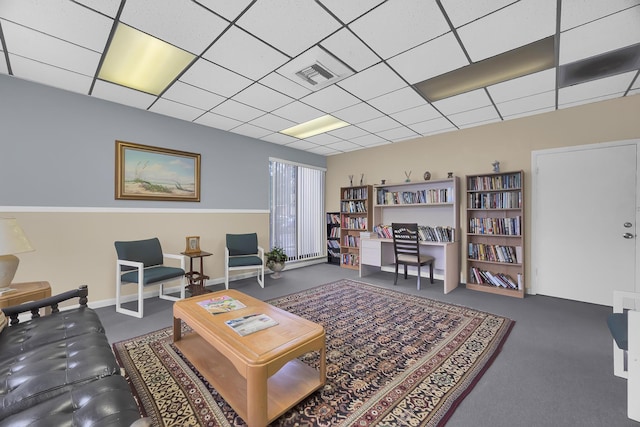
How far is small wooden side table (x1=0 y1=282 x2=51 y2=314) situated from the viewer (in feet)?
6.62

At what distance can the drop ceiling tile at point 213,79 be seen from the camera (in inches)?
105

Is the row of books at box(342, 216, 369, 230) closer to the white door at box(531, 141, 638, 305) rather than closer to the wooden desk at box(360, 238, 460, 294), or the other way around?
the wooden desk at box(360, 238, 460, 294)

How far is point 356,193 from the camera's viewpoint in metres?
5.89

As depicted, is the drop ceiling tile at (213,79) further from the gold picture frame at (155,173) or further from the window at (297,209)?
the window at (297,209)

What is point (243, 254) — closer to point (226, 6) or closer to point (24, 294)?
point (24, 294)

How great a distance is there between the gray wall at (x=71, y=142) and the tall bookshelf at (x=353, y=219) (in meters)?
2.86

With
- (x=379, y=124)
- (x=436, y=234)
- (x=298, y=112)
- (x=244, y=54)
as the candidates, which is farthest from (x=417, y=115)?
(x=244, y=54)

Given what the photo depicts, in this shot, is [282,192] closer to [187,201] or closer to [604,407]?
[187,201]

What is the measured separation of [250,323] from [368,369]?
38.5 inches

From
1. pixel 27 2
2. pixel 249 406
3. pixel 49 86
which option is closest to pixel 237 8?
pixel 27 2

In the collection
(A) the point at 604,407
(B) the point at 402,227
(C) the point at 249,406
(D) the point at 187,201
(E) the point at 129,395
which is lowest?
(A) the point at 604,407

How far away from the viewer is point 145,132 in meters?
3.80

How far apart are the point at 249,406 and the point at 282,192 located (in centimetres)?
457

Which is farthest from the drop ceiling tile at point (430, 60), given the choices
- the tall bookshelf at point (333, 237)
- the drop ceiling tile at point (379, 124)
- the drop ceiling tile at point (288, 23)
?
the tall bookshelf at point (333, 237)
